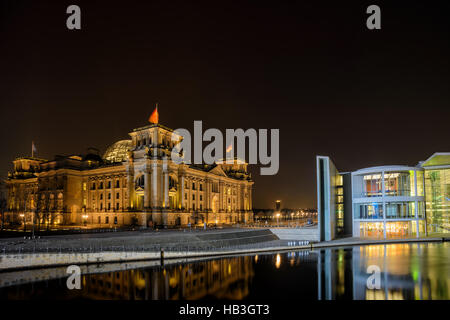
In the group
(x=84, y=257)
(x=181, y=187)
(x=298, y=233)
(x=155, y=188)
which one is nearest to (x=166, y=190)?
(x=155, y=188)

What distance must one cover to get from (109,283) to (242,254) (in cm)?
2084

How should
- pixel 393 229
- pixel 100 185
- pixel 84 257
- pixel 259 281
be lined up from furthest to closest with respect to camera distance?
pixel 100 185 < pixel 393 229 < pixel 84 257 < pixel 259 281

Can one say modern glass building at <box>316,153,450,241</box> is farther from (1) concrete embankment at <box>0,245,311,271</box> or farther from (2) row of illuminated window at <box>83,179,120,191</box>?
(2) row of illuminated window at <box>83,179,120,191</box>

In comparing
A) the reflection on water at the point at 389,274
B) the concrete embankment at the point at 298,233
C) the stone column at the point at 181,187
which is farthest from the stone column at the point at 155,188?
the reflection on water at the point at 389,274

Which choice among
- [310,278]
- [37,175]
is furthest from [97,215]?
[310,278]

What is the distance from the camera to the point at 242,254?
45.7 meters

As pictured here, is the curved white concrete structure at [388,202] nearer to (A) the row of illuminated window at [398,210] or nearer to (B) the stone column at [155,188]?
(A) the row of illuminated window at [398,210]

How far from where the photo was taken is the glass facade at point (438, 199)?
69.7m

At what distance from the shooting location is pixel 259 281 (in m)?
29.8

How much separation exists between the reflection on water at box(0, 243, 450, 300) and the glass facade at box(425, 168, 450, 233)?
117ft

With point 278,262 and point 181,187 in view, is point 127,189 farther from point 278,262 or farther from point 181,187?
point 278,262

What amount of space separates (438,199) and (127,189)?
239 ft

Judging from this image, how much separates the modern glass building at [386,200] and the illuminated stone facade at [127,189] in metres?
39.4

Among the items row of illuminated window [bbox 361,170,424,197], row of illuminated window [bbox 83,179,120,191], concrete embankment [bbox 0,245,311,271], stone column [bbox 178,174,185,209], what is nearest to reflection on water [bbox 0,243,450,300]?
concrete embankment [bbox 0,245,311,271]
